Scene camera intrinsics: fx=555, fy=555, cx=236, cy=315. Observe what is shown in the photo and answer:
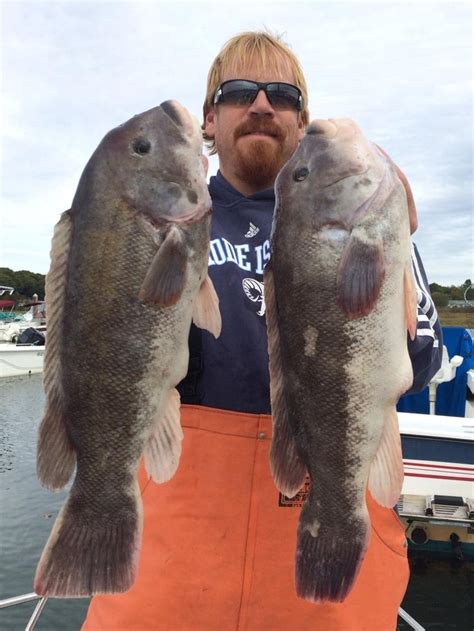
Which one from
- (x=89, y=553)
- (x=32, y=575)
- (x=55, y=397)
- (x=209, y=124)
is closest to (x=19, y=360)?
(x=32, y=575)

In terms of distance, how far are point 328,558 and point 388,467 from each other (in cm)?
42

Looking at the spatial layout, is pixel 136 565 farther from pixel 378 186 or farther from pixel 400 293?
pixel 378 186

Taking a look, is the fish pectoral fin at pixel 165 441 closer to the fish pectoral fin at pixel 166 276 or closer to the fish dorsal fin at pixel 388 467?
the fish pectoral fin at pixel 166 276

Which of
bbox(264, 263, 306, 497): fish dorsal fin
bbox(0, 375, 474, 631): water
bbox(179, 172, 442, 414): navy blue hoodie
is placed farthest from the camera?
bbox(0, 375, 474, 631): water

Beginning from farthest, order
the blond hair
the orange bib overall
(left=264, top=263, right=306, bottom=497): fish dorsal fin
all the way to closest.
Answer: the blond hair, the orange bib overall, (left=264, top=263, right=306, bottom=497): fish dorsal fin

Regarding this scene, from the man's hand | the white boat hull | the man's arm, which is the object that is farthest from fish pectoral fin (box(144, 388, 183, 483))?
the white boat hull

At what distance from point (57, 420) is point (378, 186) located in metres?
1.53

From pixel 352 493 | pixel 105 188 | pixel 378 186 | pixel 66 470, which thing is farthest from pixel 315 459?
pixel 105 188

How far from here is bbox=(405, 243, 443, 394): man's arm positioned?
248 centimetres

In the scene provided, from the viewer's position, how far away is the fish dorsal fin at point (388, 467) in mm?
2180

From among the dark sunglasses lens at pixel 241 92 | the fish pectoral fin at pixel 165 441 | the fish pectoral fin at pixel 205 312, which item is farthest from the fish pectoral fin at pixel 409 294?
the dark sunglasses lens at pixel 241 92

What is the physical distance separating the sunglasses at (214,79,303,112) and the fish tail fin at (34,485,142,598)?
1.97 m

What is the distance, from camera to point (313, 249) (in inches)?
82.2

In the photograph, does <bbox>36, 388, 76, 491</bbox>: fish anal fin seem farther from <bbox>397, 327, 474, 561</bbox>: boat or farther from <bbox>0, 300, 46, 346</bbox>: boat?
<bbox>0, 300, 46, 346</bbox>: boat
